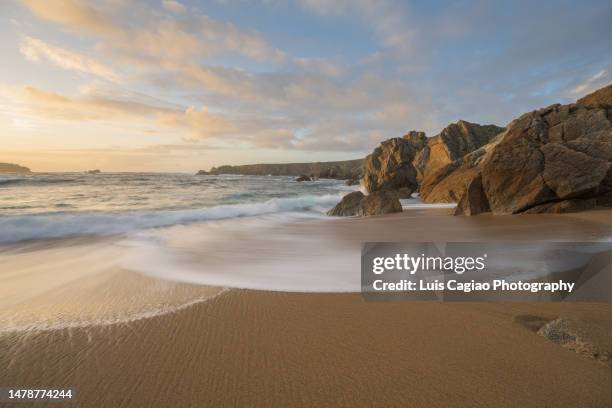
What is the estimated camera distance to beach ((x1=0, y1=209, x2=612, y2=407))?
1748 mm

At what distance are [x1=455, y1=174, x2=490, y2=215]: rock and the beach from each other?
25.0 feet

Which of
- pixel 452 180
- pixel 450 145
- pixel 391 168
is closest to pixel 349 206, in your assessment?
pixel 452 180

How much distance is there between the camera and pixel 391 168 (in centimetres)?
2473

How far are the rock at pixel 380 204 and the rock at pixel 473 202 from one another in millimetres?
2737

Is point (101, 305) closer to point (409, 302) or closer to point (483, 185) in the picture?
point (409, 302)

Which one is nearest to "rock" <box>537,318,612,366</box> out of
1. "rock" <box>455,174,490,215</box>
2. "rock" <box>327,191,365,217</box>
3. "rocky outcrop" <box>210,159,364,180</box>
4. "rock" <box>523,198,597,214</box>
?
"rock" <box>523,198,597,214</box>

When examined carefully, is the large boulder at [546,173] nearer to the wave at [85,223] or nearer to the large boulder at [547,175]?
the large boulder at [547,175]

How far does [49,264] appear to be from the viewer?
5.07 meters

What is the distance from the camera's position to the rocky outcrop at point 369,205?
1248 centimetres

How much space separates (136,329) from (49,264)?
3.71 m

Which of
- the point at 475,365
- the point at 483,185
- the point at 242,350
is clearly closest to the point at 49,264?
the point at 242,350

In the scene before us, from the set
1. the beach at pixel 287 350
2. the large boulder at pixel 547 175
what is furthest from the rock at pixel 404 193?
the beach at pixel 287 350

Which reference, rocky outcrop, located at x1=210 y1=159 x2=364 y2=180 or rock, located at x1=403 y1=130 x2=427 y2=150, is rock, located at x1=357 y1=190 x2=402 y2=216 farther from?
rocky outcrop, located at x1=210 y1=159 x2=364 y2=180

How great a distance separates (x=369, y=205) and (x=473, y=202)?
3933mm
